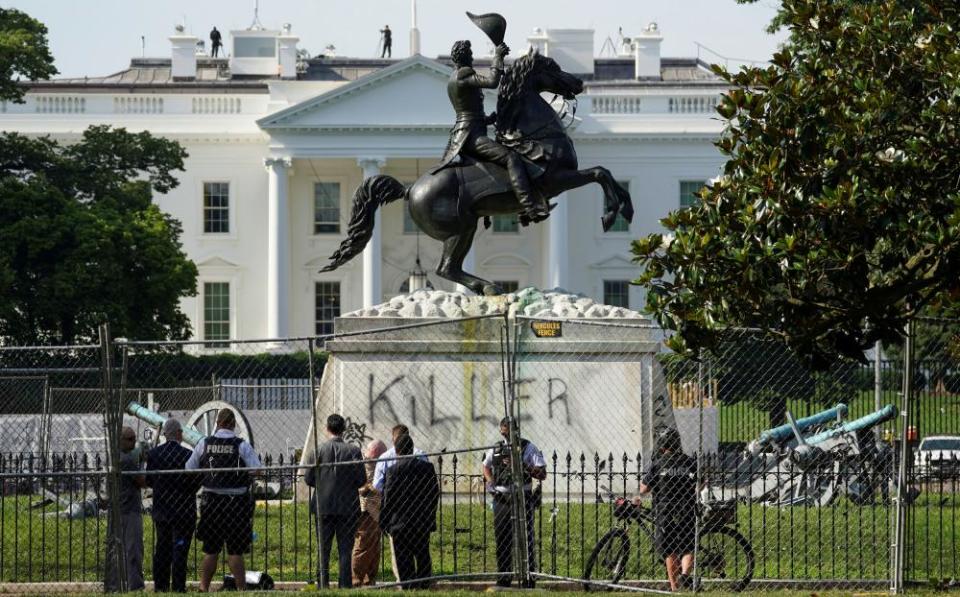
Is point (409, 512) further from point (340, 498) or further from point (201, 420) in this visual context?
point (201, 420)

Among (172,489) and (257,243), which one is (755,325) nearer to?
(172,489)

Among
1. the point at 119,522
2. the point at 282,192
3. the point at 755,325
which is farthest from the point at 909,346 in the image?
the point at 282,192

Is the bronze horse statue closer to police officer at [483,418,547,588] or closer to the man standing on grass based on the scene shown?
police officer at [483,418,547,588]

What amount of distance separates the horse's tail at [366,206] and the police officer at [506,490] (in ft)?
13.8

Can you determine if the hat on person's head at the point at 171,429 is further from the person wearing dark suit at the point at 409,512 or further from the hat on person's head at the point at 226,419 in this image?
the person wearing dark suit at the point at 409,512

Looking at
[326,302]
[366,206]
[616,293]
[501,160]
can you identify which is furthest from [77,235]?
[616,293]

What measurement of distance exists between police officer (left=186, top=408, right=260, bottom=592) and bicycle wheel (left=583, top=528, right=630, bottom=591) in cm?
233

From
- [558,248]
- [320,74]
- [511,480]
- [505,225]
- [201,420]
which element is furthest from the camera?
[320,74]

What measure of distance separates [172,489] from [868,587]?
4.80 m

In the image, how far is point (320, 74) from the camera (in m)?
69.2

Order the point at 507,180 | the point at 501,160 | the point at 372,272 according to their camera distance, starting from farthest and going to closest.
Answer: the point at 372,272 → the point at 507,180 → the point at 501,160

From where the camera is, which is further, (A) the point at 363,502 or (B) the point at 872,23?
(A) the point at 363,502

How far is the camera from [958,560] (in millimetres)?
14906

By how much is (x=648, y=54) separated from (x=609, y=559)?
5734 cm
